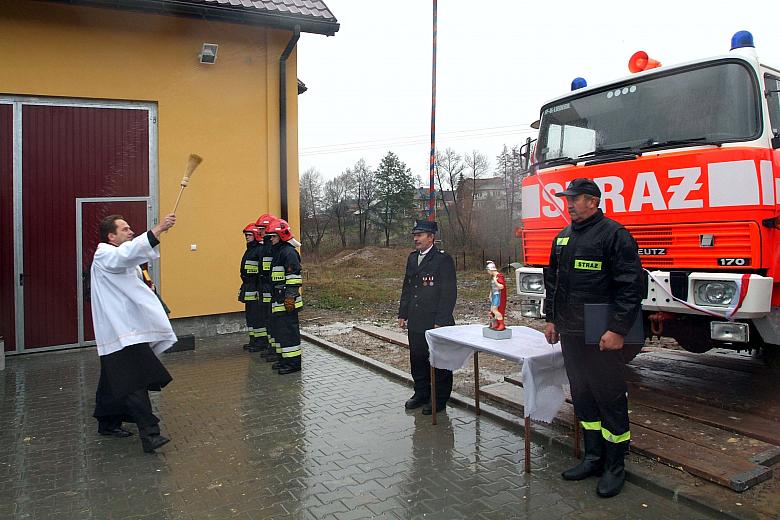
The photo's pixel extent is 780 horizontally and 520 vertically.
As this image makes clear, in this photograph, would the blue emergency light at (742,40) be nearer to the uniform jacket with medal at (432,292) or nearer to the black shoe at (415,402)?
the uniform jacket with medal at (432,292)

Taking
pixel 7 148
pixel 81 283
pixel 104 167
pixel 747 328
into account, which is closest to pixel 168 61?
pixel 104 167

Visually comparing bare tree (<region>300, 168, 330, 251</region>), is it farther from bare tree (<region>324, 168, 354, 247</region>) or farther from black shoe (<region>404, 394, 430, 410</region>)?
black shoe (<region>404, 394, 430, 410</region>)

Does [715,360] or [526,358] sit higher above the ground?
[526,358]

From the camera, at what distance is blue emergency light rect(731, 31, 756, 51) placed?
5.29m

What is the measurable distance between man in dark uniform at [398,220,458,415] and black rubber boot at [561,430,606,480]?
69.7 inches

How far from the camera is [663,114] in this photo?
5559 millimetres

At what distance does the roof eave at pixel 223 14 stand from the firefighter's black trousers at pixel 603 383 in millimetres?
7821

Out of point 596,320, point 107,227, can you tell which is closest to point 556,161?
point 596,320

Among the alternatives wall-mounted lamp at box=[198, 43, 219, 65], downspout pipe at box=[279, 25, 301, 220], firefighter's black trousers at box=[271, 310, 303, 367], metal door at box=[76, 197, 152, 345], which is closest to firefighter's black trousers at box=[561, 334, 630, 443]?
firefighter's black trousers at box=[271, 310, 303, 367]

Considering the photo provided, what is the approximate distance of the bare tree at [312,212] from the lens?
48.9 meters

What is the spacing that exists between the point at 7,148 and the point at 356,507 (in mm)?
7854

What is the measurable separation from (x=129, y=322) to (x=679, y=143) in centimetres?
501

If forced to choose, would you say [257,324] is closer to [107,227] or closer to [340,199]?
[107,227]

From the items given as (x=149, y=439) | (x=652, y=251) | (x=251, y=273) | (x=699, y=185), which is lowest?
(x=149, y=439)
